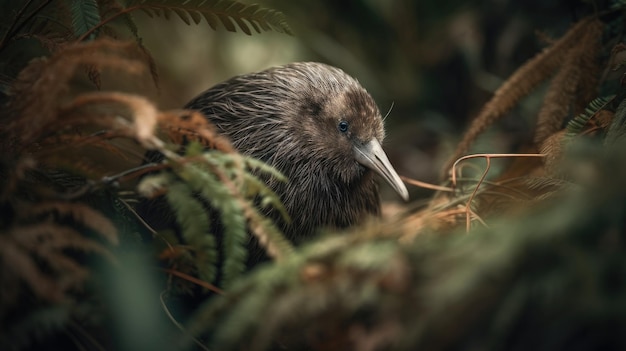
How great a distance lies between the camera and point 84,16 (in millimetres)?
1878

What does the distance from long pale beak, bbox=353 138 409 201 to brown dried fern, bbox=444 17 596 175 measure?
31 centimetres

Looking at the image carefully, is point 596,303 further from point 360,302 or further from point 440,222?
point 440,222

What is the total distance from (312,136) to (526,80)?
0.86 meters

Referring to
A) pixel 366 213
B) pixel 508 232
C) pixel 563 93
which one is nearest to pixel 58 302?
pixel 508 232

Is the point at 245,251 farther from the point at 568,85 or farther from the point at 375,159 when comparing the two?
the point at 568,85

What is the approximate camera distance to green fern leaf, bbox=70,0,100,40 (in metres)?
1.86

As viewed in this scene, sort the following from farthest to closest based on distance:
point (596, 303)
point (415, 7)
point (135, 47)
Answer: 1. point (415, 7)
2. point (135, 47)
3. point (596, 303)

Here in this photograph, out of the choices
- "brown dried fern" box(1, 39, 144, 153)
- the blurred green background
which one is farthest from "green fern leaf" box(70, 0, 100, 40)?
the blurred green background

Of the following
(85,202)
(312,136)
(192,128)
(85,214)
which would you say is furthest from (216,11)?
(85,214)

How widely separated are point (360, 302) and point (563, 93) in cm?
144

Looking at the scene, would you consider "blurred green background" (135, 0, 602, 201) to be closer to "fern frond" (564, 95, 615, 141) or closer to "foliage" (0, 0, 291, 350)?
"fern frond" (564, 95, 615, 141)

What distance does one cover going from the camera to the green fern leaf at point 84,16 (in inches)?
73.4

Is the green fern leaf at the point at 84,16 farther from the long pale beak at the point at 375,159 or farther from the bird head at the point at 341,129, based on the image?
the long pale beak at the point at 375,159

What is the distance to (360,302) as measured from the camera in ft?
4.29
